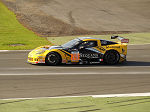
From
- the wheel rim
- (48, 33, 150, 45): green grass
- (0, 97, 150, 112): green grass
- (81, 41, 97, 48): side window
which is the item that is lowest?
(0, 97, 150, 112): green grass

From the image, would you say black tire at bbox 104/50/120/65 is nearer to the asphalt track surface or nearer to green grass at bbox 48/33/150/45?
the asphalt track surface

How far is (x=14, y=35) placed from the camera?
2777 cm

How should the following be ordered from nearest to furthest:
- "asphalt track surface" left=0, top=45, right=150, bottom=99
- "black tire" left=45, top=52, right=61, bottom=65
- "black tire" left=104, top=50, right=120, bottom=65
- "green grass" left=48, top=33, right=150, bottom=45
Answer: "asphalt track surface" left=0, top=45, right=150, bottom=99, "black tire" left=45, top=52, right=61, bottom=65, "black tire" left=104, top=50, right=120, bottom=65, "green grass" left=48, top=33, right=150, bottom=45

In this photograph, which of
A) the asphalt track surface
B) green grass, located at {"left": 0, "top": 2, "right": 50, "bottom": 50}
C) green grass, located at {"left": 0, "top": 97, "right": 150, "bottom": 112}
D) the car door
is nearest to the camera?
green grass, located at {"left": 0, "top": 97, "right": 150, "bottom": 112}

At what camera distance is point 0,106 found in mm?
7797

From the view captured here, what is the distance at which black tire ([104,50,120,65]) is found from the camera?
15641 millimetres

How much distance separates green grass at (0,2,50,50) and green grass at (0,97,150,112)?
13.3 m

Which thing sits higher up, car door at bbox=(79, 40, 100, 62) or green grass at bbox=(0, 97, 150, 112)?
car door at bbox=(79, 40, 100, 62)

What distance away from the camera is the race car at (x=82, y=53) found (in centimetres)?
1491

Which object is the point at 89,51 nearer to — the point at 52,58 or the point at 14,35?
the point at 52,58

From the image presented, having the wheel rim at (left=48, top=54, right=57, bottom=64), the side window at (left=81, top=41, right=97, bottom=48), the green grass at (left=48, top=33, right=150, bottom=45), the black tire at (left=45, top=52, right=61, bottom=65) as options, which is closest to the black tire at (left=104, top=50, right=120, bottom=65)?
the side window at (left=81, top=41, right=97, bottom=48)

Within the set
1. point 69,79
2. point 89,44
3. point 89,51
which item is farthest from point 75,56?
point 69,79

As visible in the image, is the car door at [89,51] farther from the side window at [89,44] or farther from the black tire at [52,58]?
the black tire at [52,58]

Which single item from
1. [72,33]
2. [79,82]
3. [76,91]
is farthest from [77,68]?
[72,33]
